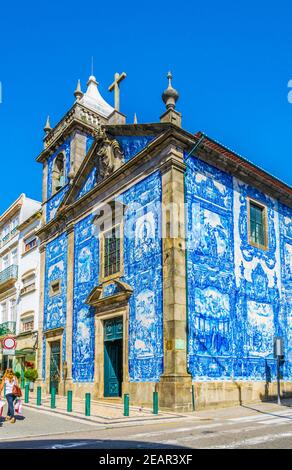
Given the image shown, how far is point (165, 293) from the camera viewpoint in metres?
14.6

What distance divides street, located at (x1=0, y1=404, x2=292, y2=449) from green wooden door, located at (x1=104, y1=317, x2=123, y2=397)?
392 centimetres

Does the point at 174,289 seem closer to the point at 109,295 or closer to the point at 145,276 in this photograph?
the point at 145,276

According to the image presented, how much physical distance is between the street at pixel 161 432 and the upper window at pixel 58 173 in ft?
40.8

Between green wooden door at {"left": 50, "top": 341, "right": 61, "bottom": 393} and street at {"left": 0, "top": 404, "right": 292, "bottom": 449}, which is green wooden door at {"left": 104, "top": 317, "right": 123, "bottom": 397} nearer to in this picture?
green wooden door at {"left": 50, "top": 341, "right": 61, "bottom": 393}

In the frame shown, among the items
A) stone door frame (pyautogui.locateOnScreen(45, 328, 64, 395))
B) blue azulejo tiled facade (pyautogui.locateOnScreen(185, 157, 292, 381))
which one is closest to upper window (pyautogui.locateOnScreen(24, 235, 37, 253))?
stone door frame (pyautogui.locateOnScreen(45, 328, 64, 395))

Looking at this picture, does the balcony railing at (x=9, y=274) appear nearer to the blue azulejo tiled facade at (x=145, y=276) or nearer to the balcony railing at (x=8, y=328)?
the balcony railing at (x=8, y=328)

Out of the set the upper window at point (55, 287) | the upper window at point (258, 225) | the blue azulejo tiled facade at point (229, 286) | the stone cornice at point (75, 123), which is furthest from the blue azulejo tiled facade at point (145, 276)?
the stone cornice at point (75, 123)

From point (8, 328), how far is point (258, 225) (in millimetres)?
16557

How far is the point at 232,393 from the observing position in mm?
15484

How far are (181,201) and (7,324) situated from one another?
17537 mm

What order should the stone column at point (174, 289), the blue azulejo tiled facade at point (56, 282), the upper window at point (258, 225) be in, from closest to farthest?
1. the stone column at point (174, 289)
2. the upper window at point (258, 225)
3. the blue azulejo tiled facade at point (56, 282)

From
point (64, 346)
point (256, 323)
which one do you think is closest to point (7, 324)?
point (64, 346)

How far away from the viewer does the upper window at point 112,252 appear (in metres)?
17.5

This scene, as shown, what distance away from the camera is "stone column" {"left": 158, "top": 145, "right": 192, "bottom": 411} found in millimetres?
13641
